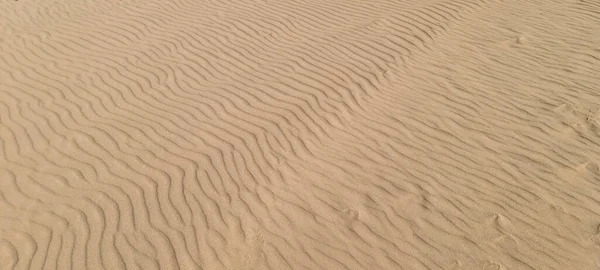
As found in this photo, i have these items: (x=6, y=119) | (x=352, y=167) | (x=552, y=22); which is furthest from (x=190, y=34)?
(x=552, y=22)

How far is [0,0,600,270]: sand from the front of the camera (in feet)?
14.7

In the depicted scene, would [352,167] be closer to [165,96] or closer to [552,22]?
[165,96]

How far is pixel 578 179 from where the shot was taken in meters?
4.89

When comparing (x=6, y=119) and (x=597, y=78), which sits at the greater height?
(x=597, y=78)

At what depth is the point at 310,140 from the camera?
19.0 feet

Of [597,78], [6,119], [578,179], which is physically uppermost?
[597,78]

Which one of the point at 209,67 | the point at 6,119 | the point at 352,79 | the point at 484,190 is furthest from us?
the point at 209,67

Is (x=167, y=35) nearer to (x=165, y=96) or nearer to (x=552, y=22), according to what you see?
(x=165, y=96)

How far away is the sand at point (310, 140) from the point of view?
4.48 metres

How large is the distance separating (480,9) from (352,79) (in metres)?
3.54

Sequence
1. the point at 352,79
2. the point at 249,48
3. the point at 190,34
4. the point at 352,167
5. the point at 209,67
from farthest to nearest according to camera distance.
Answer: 1. the point at 190,34
2. the point at 249,48
3. the point at 209,67
4. the point at 352,79
5. the point at 352,167

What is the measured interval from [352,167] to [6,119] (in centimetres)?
475

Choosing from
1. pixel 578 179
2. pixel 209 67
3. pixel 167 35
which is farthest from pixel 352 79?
pixel 167 35

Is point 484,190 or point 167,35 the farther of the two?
point 167,35
